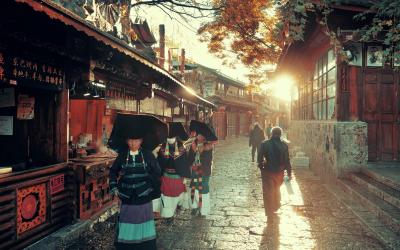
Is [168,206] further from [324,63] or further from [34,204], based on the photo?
[324,63]

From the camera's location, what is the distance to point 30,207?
500 cm

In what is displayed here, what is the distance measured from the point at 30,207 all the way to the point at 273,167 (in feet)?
16.3

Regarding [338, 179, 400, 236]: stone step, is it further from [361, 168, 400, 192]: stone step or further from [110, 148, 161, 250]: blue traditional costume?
[110, 148, 161, 250]: blue traditional costume

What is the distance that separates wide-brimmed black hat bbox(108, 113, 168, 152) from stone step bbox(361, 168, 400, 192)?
18.3ft

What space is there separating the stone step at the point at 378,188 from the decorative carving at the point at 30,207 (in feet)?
22.0

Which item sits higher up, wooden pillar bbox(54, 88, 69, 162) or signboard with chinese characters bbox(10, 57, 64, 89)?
signboard with chinese characters bbox(10, 57, 64, 89)

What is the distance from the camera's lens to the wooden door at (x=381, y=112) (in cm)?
967

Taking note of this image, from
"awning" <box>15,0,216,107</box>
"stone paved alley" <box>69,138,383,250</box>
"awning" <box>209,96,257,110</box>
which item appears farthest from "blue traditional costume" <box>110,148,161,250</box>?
"awning" <box>209,96,257,110</box>

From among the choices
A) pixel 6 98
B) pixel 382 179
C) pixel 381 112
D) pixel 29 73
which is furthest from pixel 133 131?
pixel 381 112

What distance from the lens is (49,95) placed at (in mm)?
5883

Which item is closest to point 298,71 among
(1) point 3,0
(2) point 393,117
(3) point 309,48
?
(3) point 309,48

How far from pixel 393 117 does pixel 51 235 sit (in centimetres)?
984

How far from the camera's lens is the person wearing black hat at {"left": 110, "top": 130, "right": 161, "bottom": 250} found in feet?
14.6

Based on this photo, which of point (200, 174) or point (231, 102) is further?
point (231, 102)
